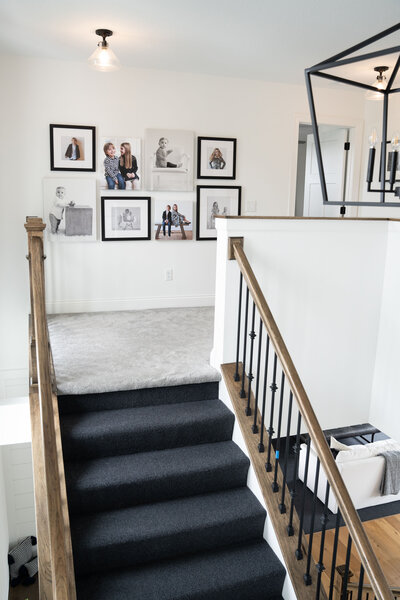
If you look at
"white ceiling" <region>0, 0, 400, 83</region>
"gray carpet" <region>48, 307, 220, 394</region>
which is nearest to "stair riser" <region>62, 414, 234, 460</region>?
"gray carpet" <region>48, 307, 220, 394</region>

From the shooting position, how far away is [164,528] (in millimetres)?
2686

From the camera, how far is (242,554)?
9.12ft

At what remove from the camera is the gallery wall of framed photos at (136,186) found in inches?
181

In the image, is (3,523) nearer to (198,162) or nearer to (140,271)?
(140,271)

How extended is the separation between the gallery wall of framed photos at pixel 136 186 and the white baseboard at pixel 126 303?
22.9 inches

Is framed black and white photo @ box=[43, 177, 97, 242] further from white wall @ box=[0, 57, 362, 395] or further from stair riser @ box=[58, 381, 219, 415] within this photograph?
stair riser @ box=[58, 381, 219, 415]

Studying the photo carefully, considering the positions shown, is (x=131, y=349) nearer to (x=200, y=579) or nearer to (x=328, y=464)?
(x=200, y=579)

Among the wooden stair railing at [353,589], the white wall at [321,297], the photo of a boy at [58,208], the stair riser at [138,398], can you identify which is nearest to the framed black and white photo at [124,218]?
the photo of a boy at [58,208]

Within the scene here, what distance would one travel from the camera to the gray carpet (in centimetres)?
327

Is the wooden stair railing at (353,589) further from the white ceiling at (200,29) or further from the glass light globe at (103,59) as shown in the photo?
the glass light globe at (103,59)

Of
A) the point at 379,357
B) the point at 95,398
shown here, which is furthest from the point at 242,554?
the point at 379,357

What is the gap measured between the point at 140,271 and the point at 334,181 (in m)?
2.39

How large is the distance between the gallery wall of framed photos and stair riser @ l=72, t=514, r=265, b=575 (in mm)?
2875

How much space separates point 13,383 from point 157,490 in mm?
2401
